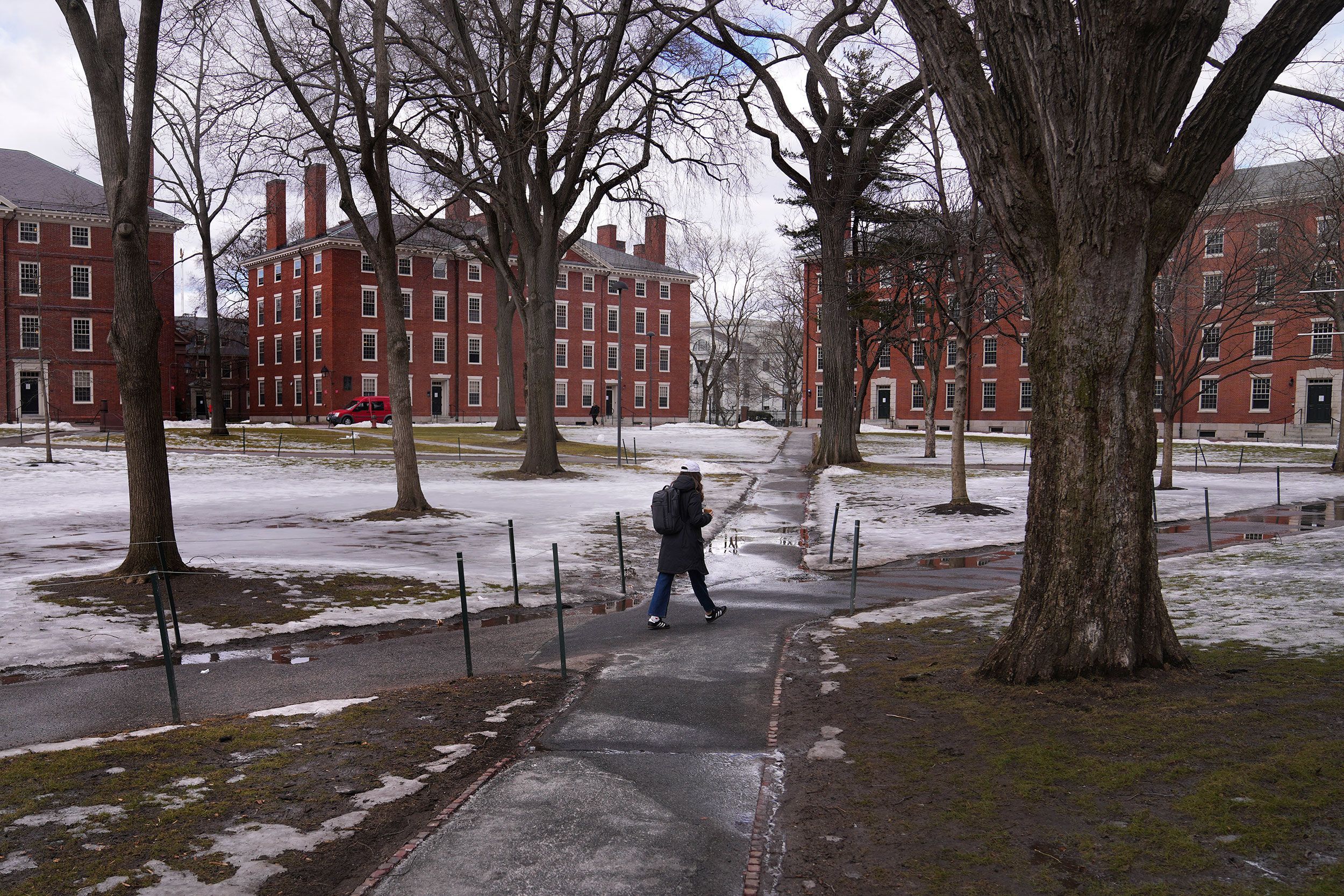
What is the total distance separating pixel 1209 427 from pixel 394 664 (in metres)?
60.4

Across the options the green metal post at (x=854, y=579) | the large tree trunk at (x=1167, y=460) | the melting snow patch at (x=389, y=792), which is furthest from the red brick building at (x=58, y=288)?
the melting snow patch at (x=389, y=792)

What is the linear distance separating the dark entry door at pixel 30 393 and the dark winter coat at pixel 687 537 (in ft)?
178

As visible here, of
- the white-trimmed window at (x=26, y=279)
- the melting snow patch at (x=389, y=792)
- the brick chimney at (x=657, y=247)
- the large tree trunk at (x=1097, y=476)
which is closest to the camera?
the melting snow patch at (x=389, y=792)

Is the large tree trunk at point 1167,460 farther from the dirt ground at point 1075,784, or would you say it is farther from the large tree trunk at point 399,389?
the dirt ground at point 1075,784

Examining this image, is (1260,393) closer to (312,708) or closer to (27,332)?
(312,708)

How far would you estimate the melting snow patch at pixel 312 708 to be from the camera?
6606 millimetres

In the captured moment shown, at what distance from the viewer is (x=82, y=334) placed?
5456 cm

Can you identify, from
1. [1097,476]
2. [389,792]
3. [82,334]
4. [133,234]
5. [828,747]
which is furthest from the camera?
[82,334]

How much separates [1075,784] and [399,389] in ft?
50.3

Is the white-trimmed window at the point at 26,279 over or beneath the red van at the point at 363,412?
over

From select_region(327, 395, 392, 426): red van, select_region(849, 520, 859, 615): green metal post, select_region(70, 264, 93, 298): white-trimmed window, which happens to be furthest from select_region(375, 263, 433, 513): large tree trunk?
select_region(70, 264, 93, 298): white-trimmed window

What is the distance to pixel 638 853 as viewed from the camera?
171 inches

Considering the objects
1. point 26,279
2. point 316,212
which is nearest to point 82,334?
point 26,279

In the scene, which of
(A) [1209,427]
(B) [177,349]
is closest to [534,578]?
(A) [1209,427]
